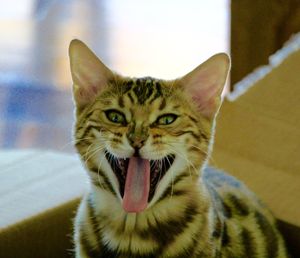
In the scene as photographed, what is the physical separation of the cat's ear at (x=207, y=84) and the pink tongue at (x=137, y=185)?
150mm

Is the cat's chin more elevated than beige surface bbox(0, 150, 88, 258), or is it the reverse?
the cat's chin

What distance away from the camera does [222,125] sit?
1403mm

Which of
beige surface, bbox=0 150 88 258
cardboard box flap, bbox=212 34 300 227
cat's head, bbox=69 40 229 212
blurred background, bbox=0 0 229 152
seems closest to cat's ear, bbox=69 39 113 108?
cat's head, bbox=69 40 229 212

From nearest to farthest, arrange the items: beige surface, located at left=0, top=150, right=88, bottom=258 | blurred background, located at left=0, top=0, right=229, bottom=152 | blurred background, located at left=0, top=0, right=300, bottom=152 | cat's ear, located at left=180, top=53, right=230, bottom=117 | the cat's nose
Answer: the cat's nose < cat's ear, located at left=180, top=53, right=230, bottom=117 < beige surface, located at left=0, top=150, right=88, bottom=258 < blurred background, located at left=0, top=0, right=300, bottom=152 < blurred background, located at left=0, top=0, right=229, bottom=152

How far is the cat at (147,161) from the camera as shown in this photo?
3.13 ft

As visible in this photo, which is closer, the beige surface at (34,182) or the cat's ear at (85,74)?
the cat's ear at (85,74)

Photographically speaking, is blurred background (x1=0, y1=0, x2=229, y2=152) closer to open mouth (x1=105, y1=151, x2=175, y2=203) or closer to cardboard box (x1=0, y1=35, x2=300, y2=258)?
cardboard box (x1=0, y1=35, x2=300, y2=258)

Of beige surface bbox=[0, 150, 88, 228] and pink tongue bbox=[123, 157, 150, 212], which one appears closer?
pink tongue bbox=[123, 157, 150, 212]

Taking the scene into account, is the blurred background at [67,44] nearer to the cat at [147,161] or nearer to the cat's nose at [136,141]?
the cat at [147,161]

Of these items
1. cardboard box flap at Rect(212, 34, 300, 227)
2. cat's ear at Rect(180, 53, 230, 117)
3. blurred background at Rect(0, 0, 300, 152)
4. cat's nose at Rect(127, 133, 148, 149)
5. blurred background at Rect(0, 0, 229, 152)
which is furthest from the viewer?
blurred background at Rect(0, 0, 229, 152)

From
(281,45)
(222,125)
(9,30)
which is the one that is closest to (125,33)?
(9,30)

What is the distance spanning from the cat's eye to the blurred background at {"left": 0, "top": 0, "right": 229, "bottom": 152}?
0.94 m

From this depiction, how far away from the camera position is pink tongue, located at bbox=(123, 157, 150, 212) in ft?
3.12

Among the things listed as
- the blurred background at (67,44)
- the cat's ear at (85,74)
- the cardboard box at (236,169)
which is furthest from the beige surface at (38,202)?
the blurred background at (67,44)
